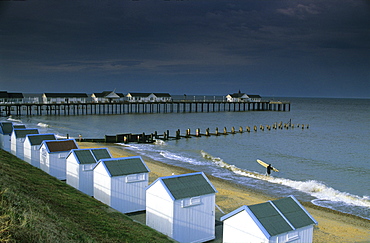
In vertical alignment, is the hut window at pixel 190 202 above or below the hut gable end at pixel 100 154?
below

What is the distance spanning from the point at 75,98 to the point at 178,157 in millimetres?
56170

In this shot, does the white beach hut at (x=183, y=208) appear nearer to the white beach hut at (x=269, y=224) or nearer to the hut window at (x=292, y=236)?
the white beach hut at (x=269, y=224)

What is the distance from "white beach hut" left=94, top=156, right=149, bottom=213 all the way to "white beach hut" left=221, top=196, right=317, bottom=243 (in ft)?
19.0

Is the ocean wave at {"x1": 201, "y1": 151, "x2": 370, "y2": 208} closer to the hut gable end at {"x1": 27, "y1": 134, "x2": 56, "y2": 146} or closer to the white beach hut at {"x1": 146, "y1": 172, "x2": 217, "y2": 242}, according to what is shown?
the white beach hut at {"x1": 146, "y1": 172, "x2": 217, "y2": 242}

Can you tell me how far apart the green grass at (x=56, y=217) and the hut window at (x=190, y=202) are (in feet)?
4.69

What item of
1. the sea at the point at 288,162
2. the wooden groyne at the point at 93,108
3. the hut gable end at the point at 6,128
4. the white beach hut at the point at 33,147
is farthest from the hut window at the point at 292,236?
the wooden groyne at the point at 93,108

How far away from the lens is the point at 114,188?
15109 millimetres

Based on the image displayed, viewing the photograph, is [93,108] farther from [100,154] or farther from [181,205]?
[181,205]

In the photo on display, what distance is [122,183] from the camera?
50.0 feet

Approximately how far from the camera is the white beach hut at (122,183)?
1509 cm

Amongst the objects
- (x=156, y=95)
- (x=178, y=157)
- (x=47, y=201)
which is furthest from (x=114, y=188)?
(x=156, y=95)

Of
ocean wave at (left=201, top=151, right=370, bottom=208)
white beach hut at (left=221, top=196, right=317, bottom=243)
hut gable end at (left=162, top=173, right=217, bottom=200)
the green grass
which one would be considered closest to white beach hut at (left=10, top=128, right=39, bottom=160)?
the green grass

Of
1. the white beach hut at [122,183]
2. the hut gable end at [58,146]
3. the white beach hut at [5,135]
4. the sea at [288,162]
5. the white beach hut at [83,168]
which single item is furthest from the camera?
the white beach hut at [5,135]

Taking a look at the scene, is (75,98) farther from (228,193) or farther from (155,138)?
(228,193)
